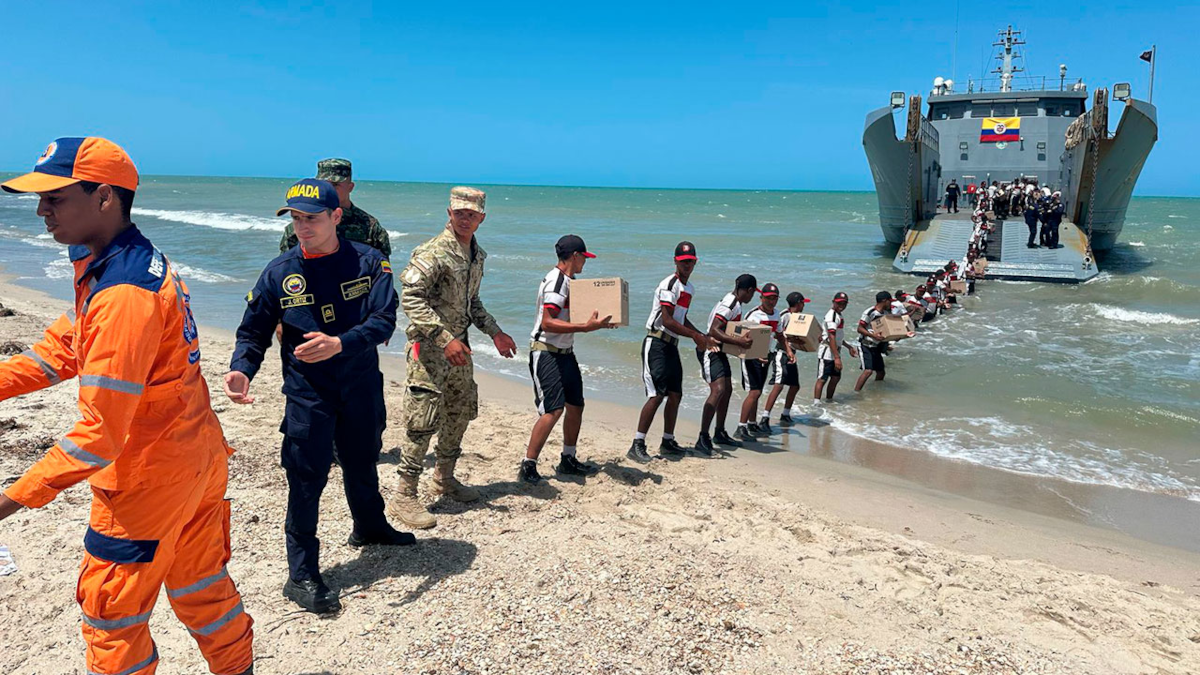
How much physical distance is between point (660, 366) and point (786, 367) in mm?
2437

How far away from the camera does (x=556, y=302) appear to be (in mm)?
5207

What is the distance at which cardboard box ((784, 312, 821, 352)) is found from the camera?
8000 millimetres

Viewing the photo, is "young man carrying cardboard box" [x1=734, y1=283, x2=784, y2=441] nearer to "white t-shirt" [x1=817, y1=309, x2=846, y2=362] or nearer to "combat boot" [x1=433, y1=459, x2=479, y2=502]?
"white t-shirt" [x1=817, y1=309, x2=846, y2=362]

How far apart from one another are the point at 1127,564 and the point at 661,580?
3.32 metres

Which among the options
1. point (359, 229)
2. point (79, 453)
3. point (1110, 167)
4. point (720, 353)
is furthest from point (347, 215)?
point (1110, 167)

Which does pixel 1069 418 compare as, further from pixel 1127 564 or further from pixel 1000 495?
pixel 1127 564

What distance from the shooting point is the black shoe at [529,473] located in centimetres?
541

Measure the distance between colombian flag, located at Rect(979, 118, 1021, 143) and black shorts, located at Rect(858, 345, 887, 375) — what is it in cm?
2067

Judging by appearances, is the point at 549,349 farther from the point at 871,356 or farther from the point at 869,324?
the point at 871,356

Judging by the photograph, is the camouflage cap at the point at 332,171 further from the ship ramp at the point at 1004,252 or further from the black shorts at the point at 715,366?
the ship ramp at the point at 1004,252

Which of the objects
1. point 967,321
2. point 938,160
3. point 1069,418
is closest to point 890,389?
point 1069,418

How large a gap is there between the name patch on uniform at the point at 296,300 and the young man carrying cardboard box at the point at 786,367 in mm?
5608

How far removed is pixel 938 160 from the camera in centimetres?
2750

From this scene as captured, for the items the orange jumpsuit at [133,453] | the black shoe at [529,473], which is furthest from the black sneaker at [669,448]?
the orange jumpsuit at [133,453]
